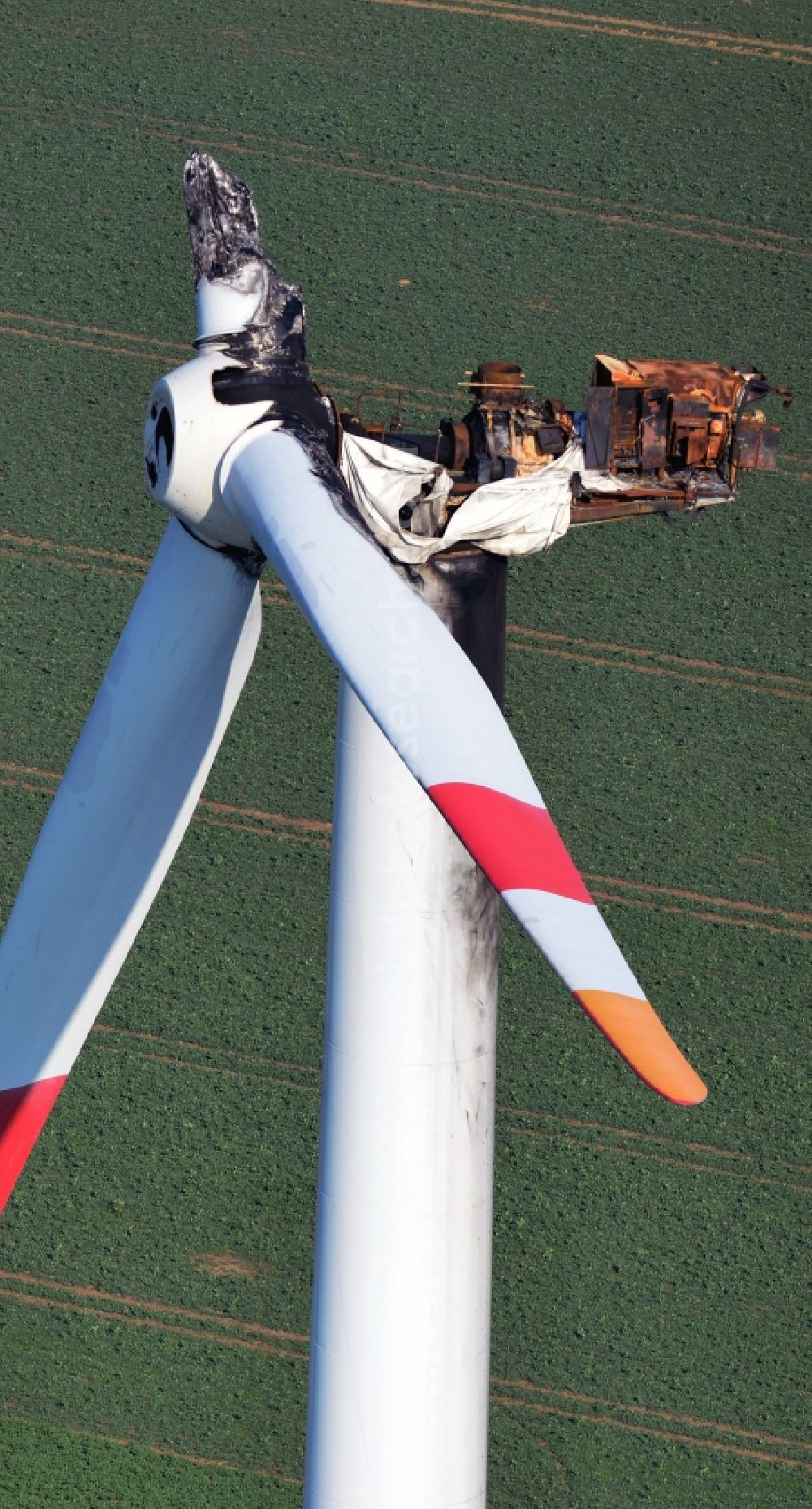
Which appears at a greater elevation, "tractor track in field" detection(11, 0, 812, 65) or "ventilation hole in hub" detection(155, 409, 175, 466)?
"tractor track in field" detection(11, 0, 812, 65)

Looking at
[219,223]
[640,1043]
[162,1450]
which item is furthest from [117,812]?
[162,1450]

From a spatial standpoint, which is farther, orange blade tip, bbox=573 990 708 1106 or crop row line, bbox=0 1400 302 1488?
crop row line, bbox=0 1400 302 1488

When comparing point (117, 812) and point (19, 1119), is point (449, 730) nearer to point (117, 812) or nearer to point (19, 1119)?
point (117, 812)

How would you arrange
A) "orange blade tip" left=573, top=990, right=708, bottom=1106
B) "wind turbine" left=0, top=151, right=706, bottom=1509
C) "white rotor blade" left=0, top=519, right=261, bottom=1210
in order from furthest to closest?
"white rotor blade" left=0, top=519, right=261, bottom=1210 → "wind turbine" left=0, top=151, right=706, bottom=1509 → "orange blade tip" left=573, top=990, right=708, bottom=1106

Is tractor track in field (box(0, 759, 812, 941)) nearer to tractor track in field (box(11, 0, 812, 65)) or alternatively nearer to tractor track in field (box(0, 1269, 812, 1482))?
tractor track in field (box(0, 1269, 812, 1482))

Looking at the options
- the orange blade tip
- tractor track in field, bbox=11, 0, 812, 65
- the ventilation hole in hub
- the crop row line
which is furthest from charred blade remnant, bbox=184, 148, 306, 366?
the crop row line

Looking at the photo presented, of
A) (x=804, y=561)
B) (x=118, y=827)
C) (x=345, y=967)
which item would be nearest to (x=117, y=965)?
(x=118, y=827)

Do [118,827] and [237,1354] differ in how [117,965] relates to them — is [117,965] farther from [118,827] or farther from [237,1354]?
[237,1354]
